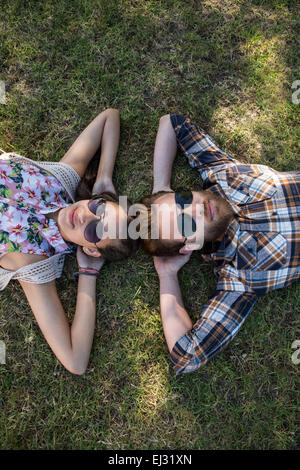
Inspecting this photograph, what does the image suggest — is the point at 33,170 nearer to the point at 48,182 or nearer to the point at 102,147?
the point at 48,182

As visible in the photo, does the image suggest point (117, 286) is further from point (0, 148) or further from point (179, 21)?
point (179, 21)

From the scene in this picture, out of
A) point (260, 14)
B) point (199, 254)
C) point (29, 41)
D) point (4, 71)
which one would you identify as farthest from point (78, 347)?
point (260, 14)

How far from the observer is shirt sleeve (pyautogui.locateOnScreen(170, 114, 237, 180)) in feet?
10.3

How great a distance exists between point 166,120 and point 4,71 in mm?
1945

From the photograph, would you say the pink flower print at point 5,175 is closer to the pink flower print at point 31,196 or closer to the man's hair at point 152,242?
the pink flower print at point 31,196

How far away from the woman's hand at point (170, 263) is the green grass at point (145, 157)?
0.21 meters

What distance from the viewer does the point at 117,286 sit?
3414mm

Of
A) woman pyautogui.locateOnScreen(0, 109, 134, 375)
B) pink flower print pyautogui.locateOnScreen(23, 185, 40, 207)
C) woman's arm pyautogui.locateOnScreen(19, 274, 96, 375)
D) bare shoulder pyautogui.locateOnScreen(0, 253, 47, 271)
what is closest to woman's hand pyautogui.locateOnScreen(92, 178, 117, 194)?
woman pyautogui.locateOnScreen(0, 109, 134, 375)

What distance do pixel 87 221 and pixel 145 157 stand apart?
1.17 meters

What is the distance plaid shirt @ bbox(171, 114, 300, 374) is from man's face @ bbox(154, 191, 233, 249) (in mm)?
256

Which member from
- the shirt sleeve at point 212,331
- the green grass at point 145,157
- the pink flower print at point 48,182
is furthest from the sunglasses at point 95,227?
the shirt sleeve at point 212,331

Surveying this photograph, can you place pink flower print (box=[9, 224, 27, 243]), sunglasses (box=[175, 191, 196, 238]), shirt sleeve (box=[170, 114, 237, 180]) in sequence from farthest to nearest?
Result: shirt sleeve (box=[170, 114, 237, 180]) < pink flower print (box=[9, 224, 27, 243]) < sunglasses (box=[175, 191, 196, 238])

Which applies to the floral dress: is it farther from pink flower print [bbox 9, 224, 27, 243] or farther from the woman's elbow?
the woman's elbow

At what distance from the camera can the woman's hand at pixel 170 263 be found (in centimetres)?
321
